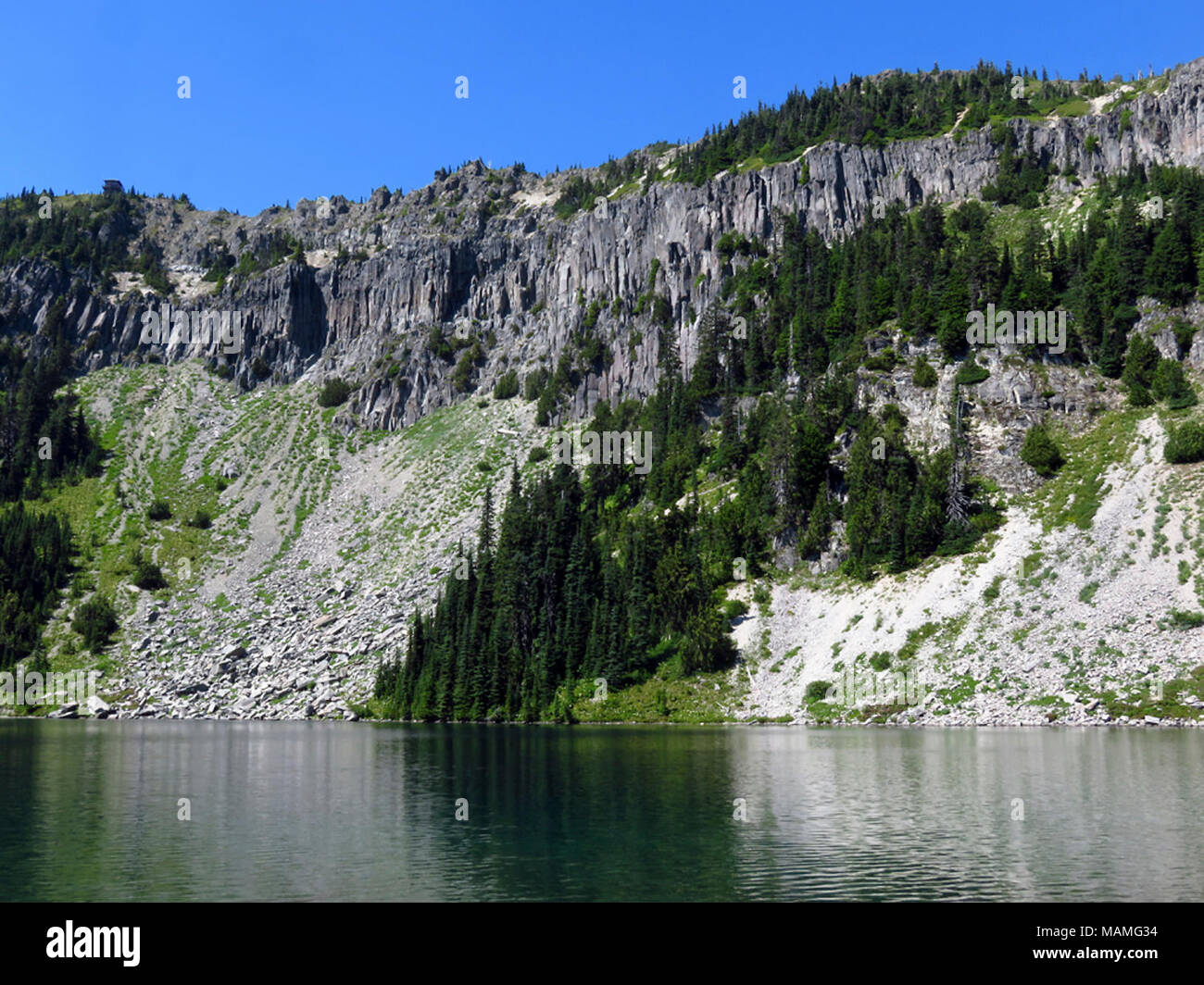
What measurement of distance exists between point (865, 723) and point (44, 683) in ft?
406

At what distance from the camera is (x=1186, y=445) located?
116 metres

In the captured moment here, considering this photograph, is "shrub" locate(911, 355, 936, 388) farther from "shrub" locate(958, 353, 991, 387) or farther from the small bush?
the small bush

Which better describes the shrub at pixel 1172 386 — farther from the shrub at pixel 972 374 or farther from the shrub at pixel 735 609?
the shrub at pixel 735 609

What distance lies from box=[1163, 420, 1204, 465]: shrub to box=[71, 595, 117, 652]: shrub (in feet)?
522

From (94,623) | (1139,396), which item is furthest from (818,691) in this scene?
(94,623)

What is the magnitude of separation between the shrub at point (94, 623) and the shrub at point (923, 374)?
136232 mm

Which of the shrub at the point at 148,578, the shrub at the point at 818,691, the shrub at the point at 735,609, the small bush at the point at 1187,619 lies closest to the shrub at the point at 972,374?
the shrub at the point at 735,609

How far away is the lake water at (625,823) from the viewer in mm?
33344

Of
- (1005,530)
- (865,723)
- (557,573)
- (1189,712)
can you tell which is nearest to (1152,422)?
(1005,530)

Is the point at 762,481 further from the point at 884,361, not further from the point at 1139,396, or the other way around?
the point at 1139,396

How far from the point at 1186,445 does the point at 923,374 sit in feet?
128

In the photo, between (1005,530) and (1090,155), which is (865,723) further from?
(1090,155)

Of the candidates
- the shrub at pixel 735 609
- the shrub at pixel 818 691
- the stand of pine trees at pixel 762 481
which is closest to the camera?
the shrub at pixel 818 691
